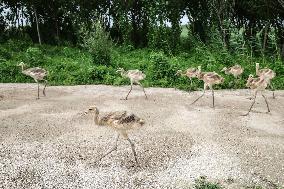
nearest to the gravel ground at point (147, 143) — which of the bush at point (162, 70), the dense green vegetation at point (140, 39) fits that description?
the bush at point (162, 70)

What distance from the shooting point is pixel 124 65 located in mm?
15414

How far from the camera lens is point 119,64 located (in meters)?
15.5

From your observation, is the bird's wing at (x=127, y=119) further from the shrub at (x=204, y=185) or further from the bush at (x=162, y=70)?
the bush at (x=162, y=70)

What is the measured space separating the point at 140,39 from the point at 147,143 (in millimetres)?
12444

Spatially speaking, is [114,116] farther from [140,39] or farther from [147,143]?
[140,39]

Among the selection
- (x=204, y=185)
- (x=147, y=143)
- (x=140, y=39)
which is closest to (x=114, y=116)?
(x=147, y=143)

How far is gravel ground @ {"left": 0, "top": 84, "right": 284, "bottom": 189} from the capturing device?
7.37 metres

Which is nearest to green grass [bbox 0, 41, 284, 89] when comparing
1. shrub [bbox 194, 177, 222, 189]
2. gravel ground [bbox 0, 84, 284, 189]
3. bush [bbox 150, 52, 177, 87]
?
bush [bbox 150, 52, 177, 87]

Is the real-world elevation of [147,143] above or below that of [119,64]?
below

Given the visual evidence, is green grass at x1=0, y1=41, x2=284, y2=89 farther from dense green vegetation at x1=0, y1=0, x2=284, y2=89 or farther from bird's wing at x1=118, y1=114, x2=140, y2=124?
bird's wing at x1=118, y1=114, x2=140, y2=124

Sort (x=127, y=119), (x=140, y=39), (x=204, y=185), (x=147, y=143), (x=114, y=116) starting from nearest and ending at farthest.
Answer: (x=204, y=185)
(x=127, y=119)
(x=114, y=116)
(x=147, y=143)
(x=140, y=39)

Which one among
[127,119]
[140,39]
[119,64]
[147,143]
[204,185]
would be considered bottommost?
[204,185]

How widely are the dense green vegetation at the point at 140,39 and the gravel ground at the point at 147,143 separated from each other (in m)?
1.97

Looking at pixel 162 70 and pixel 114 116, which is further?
pixel 162 70
